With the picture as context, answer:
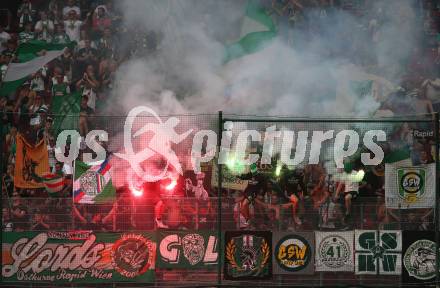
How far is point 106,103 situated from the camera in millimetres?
13219

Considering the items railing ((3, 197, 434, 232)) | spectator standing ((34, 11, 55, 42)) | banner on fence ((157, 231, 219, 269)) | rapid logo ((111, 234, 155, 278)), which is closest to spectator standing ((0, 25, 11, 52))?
spectator standing ((34, 11, 55, 42))

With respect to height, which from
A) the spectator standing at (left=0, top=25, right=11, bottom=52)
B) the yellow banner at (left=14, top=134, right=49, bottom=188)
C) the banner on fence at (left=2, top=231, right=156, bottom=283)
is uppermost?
the spectator standing at (left=0, top=25, right=11, bottom=52)

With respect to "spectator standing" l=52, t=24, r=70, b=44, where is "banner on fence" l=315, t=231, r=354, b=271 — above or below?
below

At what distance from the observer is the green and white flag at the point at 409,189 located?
8516mm

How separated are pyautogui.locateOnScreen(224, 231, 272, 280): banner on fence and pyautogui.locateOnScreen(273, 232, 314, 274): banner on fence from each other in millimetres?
157

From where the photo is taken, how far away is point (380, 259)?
850 cm

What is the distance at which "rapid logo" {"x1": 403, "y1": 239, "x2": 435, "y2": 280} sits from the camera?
8.45 m

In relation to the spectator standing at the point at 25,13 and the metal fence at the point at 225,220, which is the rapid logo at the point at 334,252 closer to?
the metal fence at the point at 225,220

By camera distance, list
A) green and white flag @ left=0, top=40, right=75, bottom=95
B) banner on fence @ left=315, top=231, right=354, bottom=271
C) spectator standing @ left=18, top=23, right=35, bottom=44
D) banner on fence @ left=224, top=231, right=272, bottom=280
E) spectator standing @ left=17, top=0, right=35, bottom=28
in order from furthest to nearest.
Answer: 1. spectator standing @ left=17, top=0, right=35, bottom=28
2. spectator standing @ left=18, top=23, right=35, bottom=44
3. green and white flag @ left=0, top=40, right=75, bottom=95
4. banner on fence @ left=315, top=231, right=354, bottom=271
5. banner on fence @ left=224, top=231, right=272, bottom=280

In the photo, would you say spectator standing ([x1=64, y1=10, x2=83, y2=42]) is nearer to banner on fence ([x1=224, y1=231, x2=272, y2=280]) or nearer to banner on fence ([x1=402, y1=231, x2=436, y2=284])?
banner on fence ([x1=224, y1=231, x2=272, y2=280])

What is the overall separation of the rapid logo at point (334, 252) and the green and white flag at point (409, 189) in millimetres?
791

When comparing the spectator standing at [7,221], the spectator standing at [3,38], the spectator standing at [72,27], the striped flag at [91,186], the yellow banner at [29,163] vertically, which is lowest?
the spectator standing at [7,221]

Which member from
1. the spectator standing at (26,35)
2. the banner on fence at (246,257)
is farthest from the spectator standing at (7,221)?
the spectator standing at (26,35)

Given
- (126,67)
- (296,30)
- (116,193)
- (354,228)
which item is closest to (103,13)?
(126,67)
